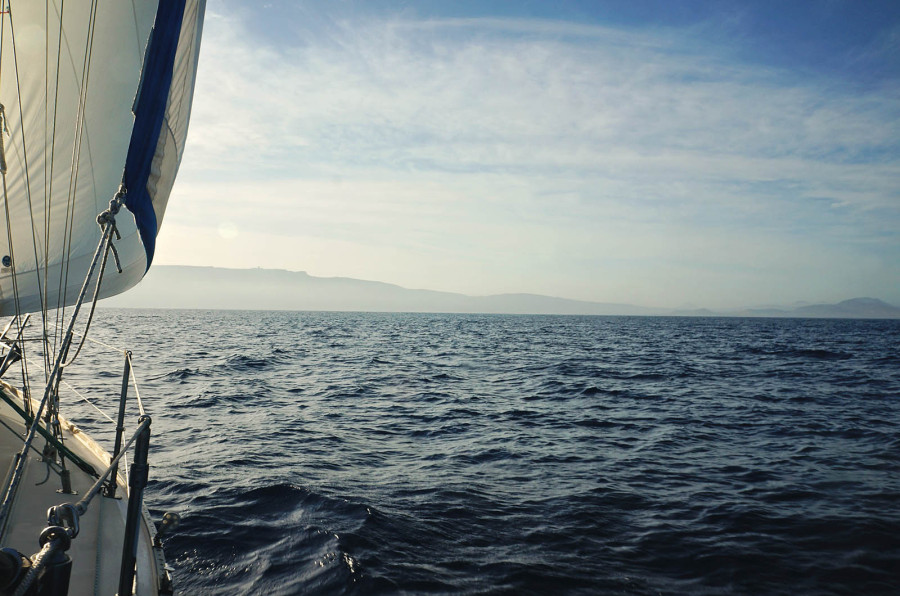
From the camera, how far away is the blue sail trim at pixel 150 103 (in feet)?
12.9

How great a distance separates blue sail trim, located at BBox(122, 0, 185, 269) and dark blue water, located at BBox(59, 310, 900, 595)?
402cm

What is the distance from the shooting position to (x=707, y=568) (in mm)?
6164

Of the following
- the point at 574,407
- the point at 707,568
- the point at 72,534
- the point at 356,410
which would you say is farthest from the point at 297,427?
the point at 72,534

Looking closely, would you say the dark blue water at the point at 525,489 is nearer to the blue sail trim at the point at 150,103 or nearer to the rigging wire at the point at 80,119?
the rigging wire at the point at 80,119

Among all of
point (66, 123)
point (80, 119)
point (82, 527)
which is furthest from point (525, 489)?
point (66, 123)

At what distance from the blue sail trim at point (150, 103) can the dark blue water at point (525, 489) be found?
4.02 meters

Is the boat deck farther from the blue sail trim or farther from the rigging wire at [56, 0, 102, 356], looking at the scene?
the blue sail trim

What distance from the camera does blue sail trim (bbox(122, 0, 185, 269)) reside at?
Result: 12.9 feet

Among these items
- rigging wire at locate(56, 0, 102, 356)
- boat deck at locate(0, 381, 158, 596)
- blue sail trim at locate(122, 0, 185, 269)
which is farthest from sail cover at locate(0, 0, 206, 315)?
boat deck at locate(0, 381, 158, 596)

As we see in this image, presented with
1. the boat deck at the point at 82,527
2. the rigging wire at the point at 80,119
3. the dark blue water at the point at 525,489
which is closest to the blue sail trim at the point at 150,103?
the rigging wire at the point at 80,119

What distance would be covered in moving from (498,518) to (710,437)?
7015mm

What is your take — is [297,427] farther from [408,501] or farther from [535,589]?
[535,589]

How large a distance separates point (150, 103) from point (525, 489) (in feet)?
24.2

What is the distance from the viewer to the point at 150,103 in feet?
13.3
